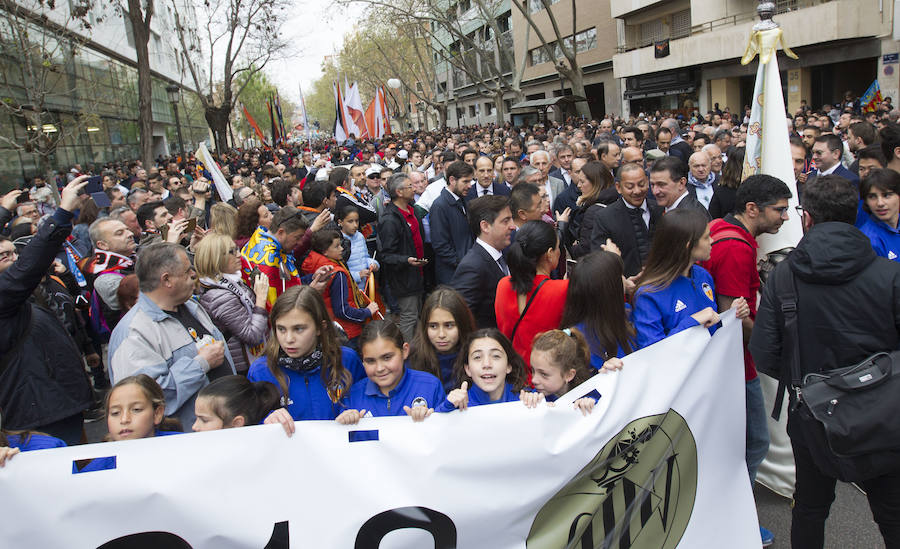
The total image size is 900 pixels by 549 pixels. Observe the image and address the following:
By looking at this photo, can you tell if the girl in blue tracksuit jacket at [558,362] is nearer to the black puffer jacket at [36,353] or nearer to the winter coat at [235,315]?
the winter coat at [235,315]

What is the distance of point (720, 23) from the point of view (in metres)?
27.6

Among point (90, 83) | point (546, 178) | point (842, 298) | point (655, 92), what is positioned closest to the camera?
point (842, 298)

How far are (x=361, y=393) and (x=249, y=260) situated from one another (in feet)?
7.90

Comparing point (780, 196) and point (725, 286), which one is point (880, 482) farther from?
point (780, 196)

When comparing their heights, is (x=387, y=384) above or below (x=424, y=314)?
below

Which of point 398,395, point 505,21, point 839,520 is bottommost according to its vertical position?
point 839,520

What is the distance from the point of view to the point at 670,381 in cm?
287

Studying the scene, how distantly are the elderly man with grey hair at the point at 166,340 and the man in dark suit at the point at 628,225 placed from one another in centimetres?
283

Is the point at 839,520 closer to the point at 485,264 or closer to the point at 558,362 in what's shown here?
the point at 558,362

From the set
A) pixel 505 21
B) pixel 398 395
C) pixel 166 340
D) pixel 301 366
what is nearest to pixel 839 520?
pixel 398 395

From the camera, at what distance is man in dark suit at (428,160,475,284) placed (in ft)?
21.3

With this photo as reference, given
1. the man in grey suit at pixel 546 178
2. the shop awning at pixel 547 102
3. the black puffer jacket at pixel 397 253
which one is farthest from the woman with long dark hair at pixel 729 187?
the shop awning at pixel 547 102

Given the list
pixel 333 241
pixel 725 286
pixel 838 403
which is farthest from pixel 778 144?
pixel 333 241

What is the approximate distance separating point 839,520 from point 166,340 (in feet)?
12.1
